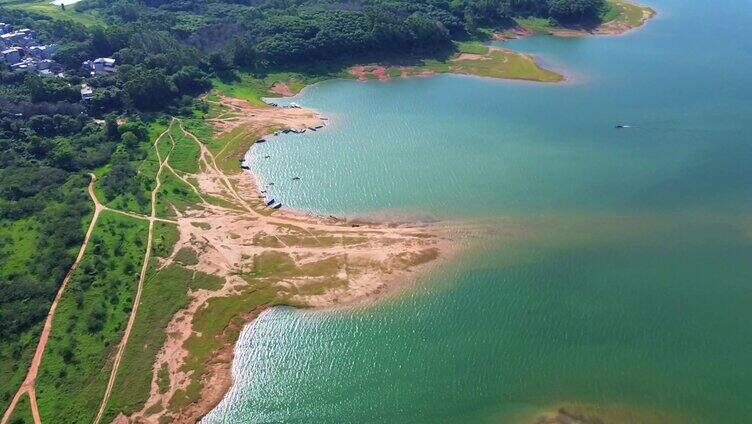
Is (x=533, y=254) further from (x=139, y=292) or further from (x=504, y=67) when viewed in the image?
(x=504, y=67)

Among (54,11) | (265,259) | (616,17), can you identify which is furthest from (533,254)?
(54,11)

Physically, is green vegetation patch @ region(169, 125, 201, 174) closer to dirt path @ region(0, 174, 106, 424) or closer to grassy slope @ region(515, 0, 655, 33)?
dirt path @ region(0, 174, 106, 424)

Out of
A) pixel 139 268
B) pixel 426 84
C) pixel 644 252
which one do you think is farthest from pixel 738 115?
pixel 139 268

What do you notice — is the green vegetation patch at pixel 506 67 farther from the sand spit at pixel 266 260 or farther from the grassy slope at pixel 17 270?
the grassy slope at pixel 17 270

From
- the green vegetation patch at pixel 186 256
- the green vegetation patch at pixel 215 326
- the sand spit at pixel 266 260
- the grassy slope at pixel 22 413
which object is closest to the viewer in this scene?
the grassy slope at pixel 22 413

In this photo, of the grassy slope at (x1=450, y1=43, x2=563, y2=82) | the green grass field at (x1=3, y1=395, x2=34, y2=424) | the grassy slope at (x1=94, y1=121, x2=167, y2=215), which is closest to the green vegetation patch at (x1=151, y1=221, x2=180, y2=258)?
the grassy slope at (x1=94, y1=121, x2=167, y2=215)

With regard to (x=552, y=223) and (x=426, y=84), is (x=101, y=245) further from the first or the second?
(x=426, y=84)

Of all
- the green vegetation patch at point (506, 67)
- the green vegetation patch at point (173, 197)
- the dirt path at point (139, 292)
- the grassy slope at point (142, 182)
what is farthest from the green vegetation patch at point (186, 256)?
the green vegetation patch at point (506, 67)
